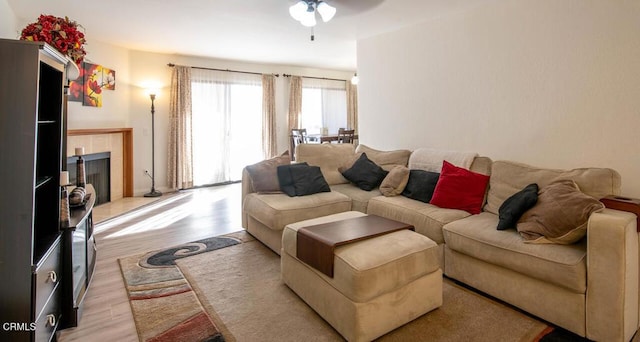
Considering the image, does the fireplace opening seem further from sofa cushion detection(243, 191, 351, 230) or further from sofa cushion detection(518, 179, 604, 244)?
sofa cushion detection(518, 179, 604, 244)

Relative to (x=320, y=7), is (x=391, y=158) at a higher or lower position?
lower

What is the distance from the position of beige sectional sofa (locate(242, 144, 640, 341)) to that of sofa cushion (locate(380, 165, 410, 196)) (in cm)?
11

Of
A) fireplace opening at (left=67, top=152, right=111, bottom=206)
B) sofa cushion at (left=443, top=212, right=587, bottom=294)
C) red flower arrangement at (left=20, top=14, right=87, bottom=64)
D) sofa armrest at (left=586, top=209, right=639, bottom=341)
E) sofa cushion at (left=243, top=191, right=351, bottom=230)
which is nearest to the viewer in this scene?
sofa armrest at (left=586, top=209, right=639, bottom=341)

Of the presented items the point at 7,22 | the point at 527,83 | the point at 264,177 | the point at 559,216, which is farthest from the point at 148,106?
the point at 559,216

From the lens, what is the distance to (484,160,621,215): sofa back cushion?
2.27m

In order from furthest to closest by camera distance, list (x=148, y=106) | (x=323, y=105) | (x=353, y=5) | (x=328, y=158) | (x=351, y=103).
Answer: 1. (x=351, y=103)
2. (x=323, y=105)
3. (x=148, y=106)
4. (x=328, y=158)
5. (x=353, y=5)

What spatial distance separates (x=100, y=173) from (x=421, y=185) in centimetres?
484

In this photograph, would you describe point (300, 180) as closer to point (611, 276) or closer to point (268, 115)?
point (611, 276)

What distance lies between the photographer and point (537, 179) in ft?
8.50

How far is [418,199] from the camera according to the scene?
10.5 feet

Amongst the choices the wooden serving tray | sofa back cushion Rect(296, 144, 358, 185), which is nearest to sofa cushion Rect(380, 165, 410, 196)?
sofa back cushion Rect(296, 144, 358, 185)

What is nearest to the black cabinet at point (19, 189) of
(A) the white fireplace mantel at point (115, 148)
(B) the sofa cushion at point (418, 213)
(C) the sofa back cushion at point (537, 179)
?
(B) the sofa cushion at point (418, 213)

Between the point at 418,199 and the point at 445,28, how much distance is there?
6.89ft

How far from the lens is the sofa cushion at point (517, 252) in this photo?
184 centimetres
